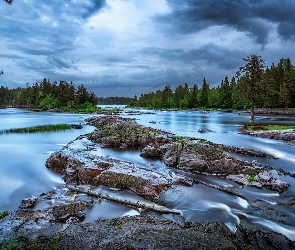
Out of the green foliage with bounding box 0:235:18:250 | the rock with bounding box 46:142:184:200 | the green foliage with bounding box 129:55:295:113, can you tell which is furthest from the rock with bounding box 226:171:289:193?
the green foliage with bounding box 129:55:295:113

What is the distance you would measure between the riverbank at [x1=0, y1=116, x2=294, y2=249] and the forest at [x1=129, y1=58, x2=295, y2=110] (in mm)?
28273

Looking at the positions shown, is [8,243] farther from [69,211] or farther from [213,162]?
[213,162]

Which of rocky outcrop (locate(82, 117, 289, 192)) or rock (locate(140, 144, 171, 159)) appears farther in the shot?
rock (locate(140, 144, 171, 159))

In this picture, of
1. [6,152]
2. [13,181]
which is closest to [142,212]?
[13,181]

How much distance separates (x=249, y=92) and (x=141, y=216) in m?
37.4

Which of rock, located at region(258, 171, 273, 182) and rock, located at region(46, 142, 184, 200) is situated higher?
rock, located at region(46, 142, 184, 200)

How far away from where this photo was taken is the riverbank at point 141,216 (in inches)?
248

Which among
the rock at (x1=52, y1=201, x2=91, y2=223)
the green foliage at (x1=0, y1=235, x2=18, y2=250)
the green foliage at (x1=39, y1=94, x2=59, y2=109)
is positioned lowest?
the rock at (x1=52, y1=201, x2=91, y2=223)

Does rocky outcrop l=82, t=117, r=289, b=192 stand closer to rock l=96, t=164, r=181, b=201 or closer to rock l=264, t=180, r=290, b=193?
rock l=264, t=180, r=290, b=193

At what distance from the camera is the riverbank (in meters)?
6.29

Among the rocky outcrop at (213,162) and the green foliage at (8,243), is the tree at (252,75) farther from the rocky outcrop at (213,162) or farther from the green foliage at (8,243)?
the green foliage at (8,243)

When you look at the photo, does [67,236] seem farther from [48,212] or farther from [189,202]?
[189,202]

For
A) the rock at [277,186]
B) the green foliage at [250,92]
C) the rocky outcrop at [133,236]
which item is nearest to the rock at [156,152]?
the rock at [277,186]

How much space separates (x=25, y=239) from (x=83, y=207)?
2653mm
